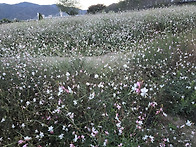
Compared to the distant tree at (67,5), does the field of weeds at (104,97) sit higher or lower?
lower

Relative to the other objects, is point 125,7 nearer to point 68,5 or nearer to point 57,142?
point 68,5

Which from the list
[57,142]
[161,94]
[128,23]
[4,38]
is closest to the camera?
[57,142]

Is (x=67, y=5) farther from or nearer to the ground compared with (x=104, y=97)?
farther from the ground

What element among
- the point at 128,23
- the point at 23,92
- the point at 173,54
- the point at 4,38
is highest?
the point at 128,23

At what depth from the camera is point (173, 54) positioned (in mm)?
4133

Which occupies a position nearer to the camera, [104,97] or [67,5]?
[104,97]

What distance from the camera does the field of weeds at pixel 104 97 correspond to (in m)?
2.07

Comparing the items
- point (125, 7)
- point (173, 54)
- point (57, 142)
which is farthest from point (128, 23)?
point (125, 7)

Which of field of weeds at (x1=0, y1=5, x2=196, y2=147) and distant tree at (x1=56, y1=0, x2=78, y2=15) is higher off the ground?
distant tree at (x1=56, y1=0, x2=78, y2=15)

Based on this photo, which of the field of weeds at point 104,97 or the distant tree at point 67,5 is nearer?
the field of weeds at point 104,97

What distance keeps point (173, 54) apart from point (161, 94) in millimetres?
1730

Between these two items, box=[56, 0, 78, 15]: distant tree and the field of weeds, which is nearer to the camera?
the field of weeds

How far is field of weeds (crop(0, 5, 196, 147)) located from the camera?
2072 millimetres

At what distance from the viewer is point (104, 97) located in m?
2.71
